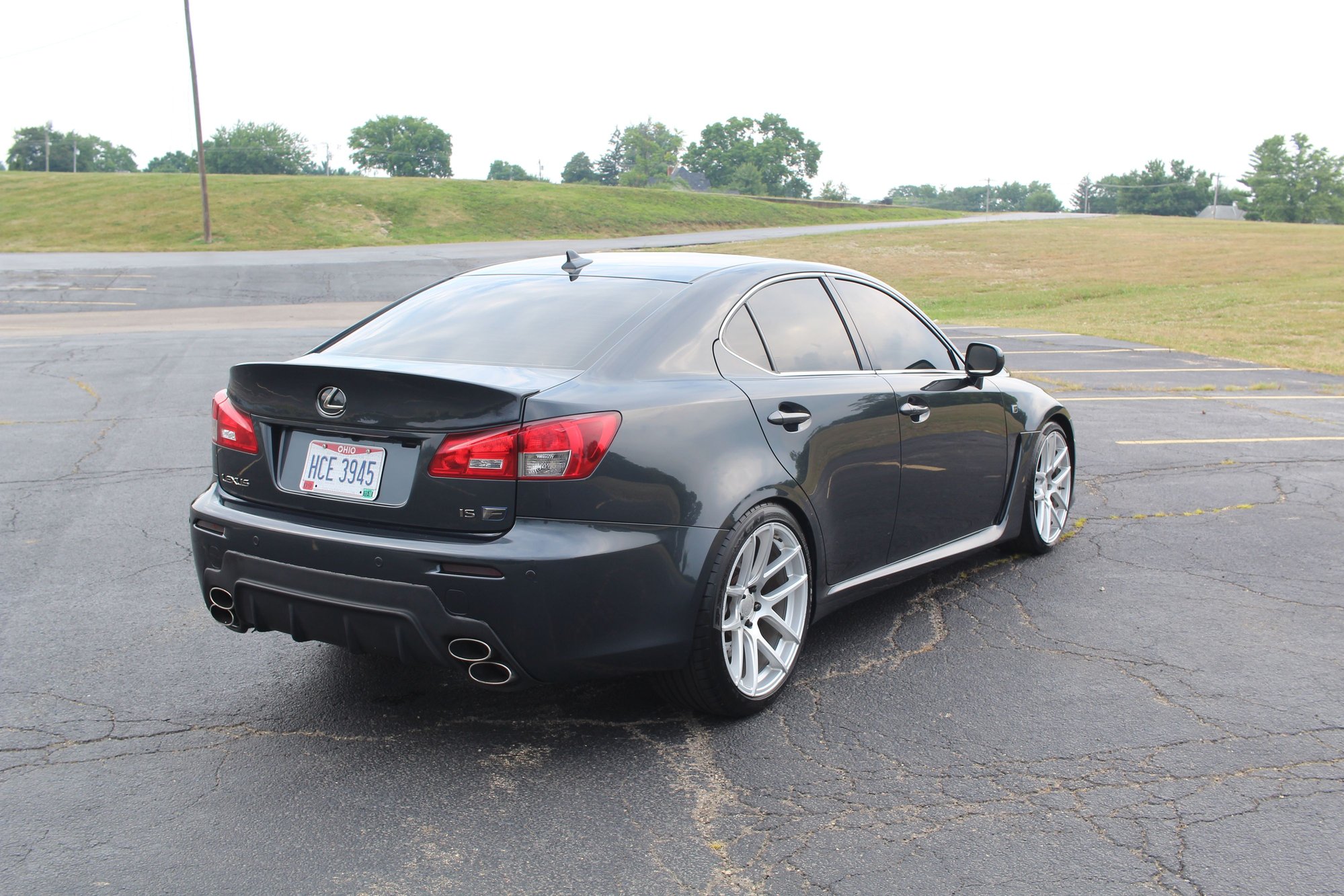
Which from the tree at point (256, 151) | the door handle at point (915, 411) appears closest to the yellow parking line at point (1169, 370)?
the door handle at point (915, 411)

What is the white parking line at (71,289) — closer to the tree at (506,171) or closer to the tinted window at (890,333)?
the tinted window at (890,333)

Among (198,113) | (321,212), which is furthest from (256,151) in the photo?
(198,113)

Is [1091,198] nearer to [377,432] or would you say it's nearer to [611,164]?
[611,164]

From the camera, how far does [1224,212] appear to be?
450 feet

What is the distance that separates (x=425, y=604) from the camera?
3.24 meters

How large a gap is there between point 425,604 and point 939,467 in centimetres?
248

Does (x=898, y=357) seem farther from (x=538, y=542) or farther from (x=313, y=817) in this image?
(x=313, y=817)

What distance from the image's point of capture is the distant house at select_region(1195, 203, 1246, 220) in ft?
431

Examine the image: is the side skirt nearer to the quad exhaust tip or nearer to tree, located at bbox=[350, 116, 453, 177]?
the quad exhaust tip

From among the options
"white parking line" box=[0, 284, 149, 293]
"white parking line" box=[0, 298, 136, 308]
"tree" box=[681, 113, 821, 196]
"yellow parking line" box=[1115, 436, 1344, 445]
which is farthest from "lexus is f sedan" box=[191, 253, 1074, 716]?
"tree" box=[681, 113, 821, 196]

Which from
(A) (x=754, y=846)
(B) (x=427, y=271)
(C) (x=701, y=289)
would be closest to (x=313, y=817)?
(A) (x=754, y=846)

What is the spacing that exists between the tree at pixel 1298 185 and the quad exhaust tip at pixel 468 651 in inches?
5066

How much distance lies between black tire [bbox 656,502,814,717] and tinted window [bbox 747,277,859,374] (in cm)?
68

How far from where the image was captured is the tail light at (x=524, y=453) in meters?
3.24
